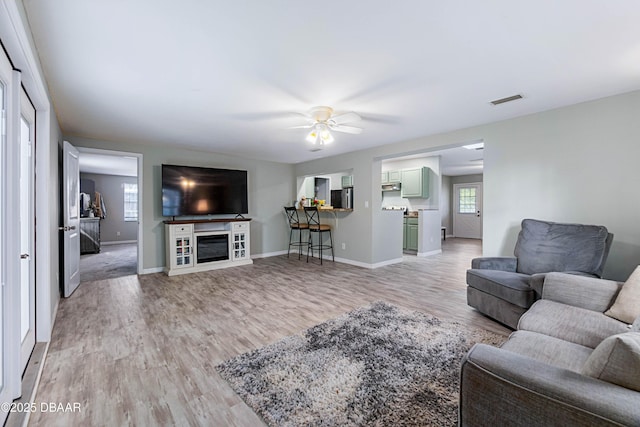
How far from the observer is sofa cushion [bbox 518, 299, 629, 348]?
1563mm

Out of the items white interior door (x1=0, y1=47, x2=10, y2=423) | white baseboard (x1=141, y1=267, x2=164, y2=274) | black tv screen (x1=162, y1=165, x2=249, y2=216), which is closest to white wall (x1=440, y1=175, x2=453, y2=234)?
black tv screen (x1=162, y1=165, x2=249, y2=216)

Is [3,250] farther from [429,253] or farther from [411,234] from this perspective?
[429,253]

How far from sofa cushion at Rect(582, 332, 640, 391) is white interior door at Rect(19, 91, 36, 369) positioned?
130 inches

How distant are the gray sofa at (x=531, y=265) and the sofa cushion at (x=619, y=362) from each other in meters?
1.58

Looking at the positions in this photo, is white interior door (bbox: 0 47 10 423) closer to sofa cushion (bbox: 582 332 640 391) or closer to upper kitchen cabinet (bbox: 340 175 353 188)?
sofa cushion (bbox: 582 332 640 391)

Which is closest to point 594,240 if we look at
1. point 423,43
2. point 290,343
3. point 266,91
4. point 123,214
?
point 423,43

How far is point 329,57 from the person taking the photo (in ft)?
6.67

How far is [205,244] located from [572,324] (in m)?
5.02

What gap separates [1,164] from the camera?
144 cm

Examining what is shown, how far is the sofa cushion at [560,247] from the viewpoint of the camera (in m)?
2.53

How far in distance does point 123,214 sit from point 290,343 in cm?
894

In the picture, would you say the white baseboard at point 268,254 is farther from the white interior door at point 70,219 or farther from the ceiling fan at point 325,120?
the ceiling fan at point 325,120

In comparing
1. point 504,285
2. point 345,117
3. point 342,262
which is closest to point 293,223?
point 342,262

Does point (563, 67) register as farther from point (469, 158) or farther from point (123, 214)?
point (123, 214)
